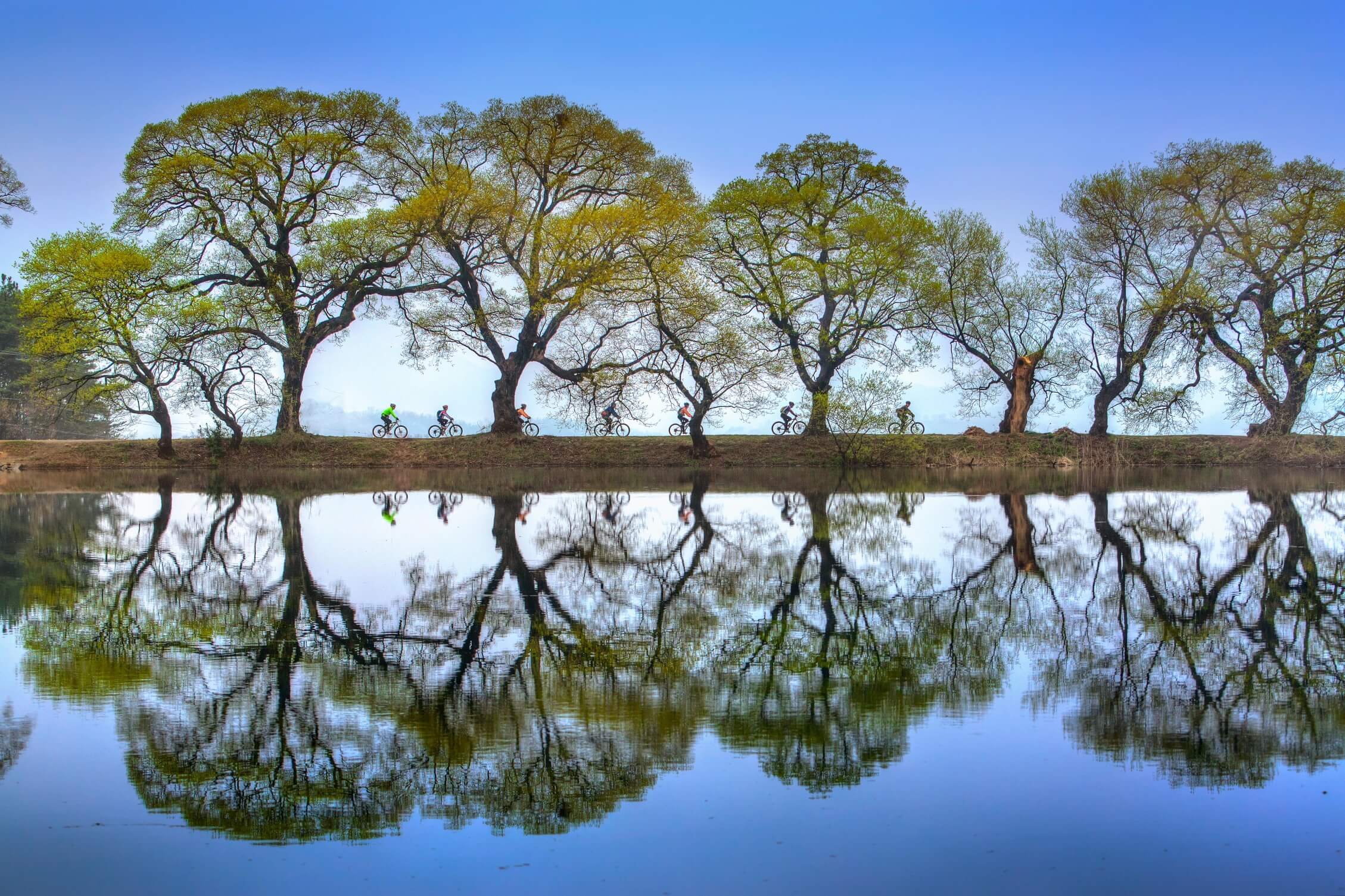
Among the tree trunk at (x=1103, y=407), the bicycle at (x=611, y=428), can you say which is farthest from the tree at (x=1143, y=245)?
the bicycle at (x=611, y=428)

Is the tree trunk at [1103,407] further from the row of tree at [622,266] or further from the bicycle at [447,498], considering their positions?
the bicycle at [447,498]

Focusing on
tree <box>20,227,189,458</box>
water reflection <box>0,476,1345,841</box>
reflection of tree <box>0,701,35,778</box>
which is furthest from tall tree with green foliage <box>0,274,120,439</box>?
reflection of tree <box>0,701,35,778</box>

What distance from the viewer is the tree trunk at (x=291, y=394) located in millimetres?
44188

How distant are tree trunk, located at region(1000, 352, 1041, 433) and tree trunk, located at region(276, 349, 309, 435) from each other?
3153 cm

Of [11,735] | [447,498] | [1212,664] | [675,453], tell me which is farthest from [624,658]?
[675,453]

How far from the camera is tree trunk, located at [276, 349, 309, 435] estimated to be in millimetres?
44188

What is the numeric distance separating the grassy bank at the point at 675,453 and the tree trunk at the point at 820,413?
0.59m

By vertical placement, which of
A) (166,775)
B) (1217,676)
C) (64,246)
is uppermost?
(64,246)

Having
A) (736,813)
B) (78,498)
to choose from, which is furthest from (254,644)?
(78,498)

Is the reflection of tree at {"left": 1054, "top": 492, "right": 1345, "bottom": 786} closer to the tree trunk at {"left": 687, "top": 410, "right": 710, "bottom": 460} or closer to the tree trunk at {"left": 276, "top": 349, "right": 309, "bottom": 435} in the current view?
the tree trunk at {"left": 687, "top": 410, "right": 710, "bottom": 460}

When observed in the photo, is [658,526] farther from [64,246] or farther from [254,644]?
[64,246]

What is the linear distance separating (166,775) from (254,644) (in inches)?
122

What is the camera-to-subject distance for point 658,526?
18312mm

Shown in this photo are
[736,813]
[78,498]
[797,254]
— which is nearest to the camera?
[736,813]
